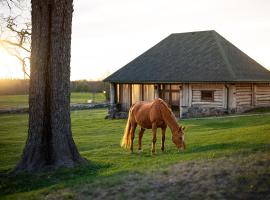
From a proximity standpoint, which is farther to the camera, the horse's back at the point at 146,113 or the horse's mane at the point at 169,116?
the horse's back at the point at 146,113

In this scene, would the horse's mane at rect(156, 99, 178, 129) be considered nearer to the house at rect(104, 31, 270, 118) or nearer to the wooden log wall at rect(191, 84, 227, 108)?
the house at rect(104, 31, 270, 118)

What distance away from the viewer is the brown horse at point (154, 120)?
13.1 meters

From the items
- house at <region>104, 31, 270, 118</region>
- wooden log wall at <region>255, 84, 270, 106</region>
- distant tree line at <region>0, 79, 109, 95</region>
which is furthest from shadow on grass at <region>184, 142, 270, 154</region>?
distant tree line at <region>0, 79, 109, 95</region>

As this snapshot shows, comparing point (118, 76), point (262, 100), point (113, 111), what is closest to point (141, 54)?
point (118, 76)

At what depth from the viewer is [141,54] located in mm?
38031

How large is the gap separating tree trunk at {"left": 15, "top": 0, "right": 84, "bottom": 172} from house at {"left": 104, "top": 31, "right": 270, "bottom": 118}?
59.5ft

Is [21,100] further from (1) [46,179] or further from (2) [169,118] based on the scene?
(1) [46,179]

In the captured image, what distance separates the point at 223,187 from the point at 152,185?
1.56 m

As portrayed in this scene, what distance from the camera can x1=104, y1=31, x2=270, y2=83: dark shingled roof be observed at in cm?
2961

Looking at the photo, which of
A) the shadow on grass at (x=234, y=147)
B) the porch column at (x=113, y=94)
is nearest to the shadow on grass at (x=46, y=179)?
the shadow on grass at (x=234, y=147)

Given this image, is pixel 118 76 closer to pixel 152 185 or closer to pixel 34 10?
pixel 34 10

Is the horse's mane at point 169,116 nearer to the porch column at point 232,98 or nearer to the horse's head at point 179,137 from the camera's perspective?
the horse's head at point 179,137

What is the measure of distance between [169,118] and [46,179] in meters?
4.63

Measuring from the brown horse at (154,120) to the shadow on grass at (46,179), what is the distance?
8.33 ft
